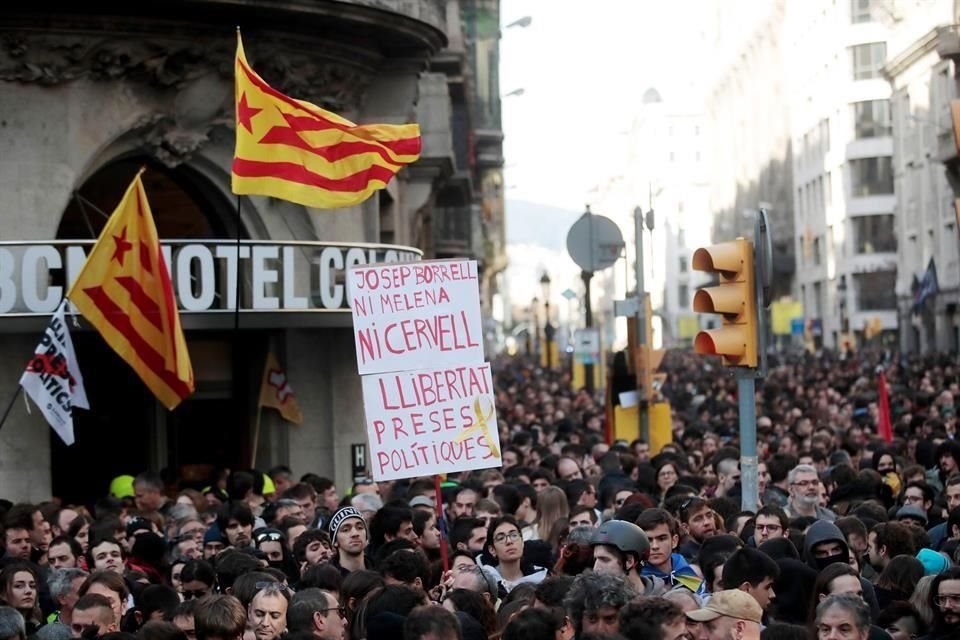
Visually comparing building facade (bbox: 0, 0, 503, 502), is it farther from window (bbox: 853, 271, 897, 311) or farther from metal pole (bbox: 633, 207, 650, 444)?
window (bbox: 853, 271, 897, 311)

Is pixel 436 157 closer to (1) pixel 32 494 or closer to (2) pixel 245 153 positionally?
(1) pixel 32 494

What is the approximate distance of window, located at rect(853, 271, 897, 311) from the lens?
8500 centimetres

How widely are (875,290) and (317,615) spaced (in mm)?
78771

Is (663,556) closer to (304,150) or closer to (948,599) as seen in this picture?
(948,599)

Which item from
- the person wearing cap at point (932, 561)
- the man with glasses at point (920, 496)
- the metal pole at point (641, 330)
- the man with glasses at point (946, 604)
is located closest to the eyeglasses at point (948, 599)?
the man with glasses at point (946, 604)

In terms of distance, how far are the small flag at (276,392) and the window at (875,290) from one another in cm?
6098

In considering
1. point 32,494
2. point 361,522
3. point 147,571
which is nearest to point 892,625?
point 361,522

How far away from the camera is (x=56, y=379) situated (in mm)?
18578

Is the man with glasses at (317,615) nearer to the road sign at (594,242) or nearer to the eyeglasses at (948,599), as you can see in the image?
the eyeglasses at (948,599)

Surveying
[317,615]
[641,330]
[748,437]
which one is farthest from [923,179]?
[317,615]

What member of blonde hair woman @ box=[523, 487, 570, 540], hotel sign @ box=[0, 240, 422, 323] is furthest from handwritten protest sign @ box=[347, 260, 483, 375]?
hotel sign @ box=[0, 240, 422, 323]

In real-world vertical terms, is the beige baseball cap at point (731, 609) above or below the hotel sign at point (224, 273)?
below

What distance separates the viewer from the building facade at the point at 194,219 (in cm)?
2273

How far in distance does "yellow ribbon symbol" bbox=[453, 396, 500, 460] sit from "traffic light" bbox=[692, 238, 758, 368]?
53.7 inches
